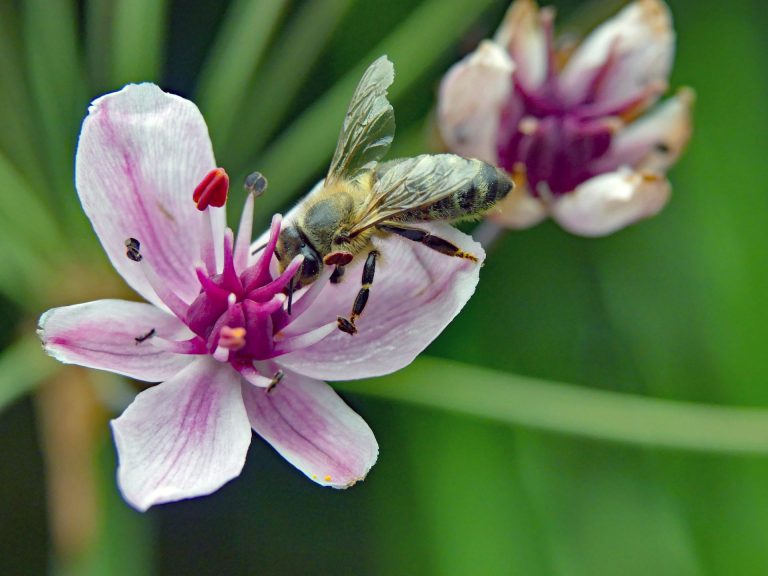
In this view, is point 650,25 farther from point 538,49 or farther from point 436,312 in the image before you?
point 436,312

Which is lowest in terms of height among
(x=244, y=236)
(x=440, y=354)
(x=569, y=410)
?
(x=440, y=354)

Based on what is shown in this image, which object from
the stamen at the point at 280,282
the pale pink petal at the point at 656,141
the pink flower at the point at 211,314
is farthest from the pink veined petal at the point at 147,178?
the pale pink petal at the point at 656,141

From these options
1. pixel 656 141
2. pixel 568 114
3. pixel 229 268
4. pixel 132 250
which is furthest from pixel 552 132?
pixel 132 250

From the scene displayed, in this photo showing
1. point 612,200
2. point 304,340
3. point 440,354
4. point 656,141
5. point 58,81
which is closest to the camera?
point 304,340

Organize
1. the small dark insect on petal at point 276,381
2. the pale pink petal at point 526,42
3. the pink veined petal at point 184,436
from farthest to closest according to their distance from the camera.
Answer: the pale pink petal at point 526,42, the small dark insect on petal at point 276,381, the pink veined petal at point 184,436

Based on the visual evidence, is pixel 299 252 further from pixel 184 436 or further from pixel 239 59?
pixel 239 59

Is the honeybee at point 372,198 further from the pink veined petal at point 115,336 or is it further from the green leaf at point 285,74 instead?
the green leaf at point 285,74

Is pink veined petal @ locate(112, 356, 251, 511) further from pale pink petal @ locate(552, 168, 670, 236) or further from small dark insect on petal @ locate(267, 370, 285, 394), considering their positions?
pale pink petal @ locate(552, 168, 670, 236)
